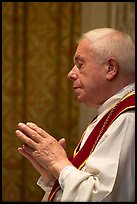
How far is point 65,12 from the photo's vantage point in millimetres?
3373

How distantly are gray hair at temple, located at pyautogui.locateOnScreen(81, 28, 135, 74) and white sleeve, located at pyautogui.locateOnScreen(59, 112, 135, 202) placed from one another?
23 cm

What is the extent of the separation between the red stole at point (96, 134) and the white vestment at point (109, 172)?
0.04 meters

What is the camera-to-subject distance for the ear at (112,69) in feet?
5.30

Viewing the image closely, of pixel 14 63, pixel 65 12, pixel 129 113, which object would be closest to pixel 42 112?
pixel 14 63

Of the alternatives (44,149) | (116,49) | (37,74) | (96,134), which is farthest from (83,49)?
(37,74)

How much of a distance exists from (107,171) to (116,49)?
506 millimetres

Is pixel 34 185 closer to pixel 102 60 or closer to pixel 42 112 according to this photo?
pixel 42 112

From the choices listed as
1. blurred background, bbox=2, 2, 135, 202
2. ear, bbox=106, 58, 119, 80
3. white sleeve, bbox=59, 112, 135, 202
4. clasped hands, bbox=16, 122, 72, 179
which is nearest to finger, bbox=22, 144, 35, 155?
clasped hands, bbox=16, 122, 72, 179

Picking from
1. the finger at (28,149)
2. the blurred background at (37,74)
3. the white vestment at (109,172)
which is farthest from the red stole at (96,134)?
the blurred background at (37,74)

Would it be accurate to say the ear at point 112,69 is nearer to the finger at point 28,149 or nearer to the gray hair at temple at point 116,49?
the gray hair at temple at point 116,49

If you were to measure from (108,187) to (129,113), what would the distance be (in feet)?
0.96

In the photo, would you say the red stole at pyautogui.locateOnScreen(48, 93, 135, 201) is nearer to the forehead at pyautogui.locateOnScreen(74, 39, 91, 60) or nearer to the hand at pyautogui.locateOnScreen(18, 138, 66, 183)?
the hand at pyautogui.locateOnScreen(18, 138, 66, 183)

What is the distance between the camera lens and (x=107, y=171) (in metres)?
1.38

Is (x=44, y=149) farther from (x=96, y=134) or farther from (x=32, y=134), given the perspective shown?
(x=96, y=134)
